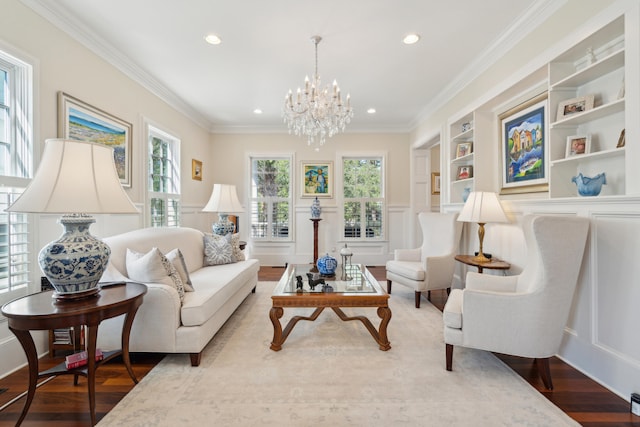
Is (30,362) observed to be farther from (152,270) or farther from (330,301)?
(330,301)

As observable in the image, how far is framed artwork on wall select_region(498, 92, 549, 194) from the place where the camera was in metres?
2.79

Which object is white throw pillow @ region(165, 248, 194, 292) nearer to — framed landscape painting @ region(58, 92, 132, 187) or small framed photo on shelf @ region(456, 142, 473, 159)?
framed landscape painting @ region(58, 92, 132, 187)

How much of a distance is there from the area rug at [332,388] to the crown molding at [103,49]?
2905mm

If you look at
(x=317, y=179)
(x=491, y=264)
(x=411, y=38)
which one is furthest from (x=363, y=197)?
(x=411, y=38)

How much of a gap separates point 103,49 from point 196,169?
2.55 meters

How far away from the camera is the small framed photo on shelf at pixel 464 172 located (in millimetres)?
3950

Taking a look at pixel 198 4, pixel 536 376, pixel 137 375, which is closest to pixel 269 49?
pixel 198 4

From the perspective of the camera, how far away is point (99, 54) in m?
2.97

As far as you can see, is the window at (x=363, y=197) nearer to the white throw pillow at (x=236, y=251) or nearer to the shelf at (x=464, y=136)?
the shelf at (x=464, y=136)

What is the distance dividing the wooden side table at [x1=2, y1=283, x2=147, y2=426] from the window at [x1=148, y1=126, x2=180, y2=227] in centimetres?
234

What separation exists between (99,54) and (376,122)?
4326 mm

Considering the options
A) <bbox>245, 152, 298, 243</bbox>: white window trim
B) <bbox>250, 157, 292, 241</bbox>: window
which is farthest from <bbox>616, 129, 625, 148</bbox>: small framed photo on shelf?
<bbox>250, 157, 292, 241</bbox>: window

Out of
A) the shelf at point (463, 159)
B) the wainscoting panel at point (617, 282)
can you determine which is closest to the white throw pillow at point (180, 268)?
the wainscoting panel at point (617, 282)

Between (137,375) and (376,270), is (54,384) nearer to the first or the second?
(137,375)
